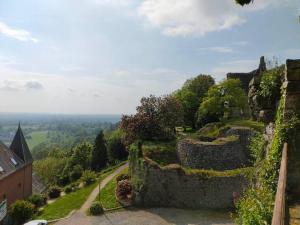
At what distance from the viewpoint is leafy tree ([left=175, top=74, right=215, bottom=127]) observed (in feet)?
145

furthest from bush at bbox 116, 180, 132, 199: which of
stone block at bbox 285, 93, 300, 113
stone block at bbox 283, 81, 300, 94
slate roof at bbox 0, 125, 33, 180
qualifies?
stone block at bbox 283, 81, 300, 94

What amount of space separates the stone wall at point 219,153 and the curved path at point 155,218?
150 inches

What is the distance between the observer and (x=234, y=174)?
2275cm

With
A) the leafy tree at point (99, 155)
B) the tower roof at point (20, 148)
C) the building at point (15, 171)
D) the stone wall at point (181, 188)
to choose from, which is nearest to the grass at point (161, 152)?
the stone wall at point (181, 188)

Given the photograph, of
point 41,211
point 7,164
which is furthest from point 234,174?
point 7,164

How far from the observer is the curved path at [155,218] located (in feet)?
68.0

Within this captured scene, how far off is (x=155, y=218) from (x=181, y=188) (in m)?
2.93

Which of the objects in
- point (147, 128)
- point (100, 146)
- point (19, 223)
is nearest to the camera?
point (19, 223)

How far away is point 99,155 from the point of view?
48250 millimetres

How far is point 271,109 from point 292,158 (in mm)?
1846

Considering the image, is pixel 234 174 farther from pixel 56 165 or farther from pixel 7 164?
pixel 56 165

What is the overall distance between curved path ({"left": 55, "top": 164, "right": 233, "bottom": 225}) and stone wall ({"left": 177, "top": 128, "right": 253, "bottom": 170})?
382cm

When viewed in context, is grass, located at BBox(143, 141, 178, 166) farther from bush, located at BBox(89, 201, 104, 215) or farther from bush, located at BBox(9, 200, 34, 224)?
bush, located at BBox(9, 200, 34, 224)

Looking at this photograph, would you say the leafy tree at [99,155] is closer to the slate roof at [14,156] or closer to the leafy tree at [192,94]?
the slate roof at [14,156]
